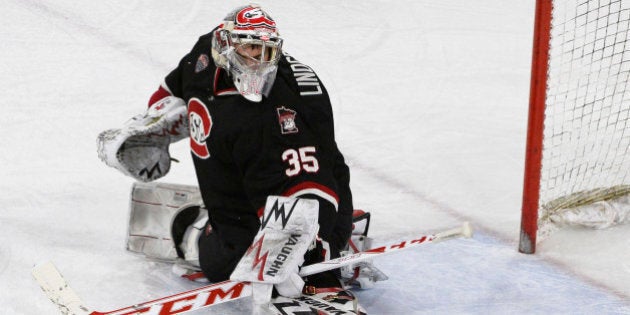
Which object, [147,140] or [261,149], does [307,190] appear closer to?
[261,149]

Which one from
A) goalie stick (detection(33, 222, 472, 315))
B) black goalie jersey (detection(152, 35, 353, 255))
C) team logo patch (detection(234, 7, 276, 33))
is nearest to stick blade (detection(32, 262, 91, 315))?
goalie stick (detection(33, 222, 472, 315))

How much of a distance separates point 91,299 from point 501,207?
1699mm

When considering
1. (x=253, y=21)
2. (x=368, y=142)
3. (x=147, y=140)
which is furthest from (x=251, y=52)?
(x=368, y=142)

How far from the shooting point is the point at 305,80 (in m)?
3.14

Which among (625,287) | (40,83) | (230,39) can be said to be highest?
(230,39)

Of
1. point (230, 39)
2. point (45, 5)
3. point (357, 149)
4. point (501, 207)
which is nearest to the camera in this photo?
point (230, 39)

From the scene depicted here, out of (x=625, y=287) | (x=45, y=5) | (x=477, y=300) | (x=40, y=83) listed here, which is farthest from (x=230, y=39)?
(x=45, y=5)

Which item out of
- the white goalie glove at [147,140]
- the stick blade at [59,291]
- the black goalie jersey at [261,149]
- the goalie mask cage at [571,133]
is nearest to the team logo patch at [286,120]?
the black goalie jersey at [261,149]

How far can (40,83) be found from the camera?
4973 millimetres

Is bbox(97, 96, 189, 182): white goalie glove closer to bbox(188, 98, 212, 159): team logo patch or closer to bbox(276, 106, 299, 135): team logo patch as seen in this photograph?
bbox(188, 98, 212, 159): team logo patch

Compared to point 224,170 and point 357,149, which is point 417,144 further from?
point 224,170

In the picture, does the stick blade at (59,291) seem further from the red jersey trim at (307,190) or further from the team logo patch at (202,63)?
the team logo patch at (202,63)

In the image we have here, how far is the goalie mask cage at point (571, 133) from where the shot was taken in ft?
11.6

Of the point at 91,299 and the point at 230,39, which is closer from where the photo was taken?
the point at 230,39
